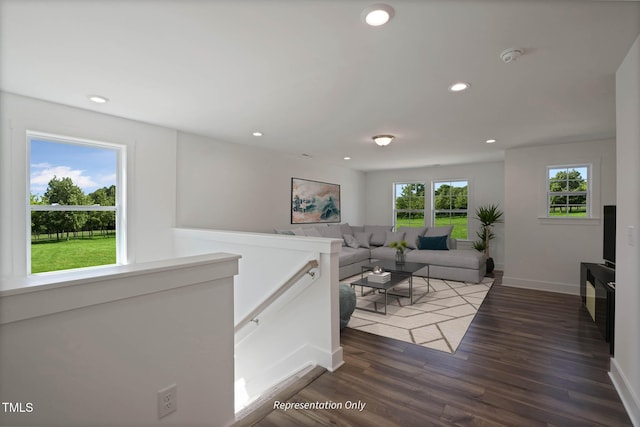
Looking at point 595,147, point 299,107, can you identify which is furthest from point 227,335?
point 595,147

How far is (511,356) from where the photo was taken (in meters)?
2.65

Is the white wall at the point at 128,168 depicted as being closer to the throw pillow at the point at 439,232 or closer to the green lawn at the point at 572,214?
the throw pillow at the point at 439,232

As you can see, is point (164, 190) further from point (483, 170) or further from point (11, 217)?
point (483, 170)

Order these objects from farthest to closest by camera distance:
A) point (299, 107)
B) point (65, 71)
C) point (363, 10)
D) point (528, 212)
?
point (528, 212) → point (299, 107) → point (65, 71) → point (363, 10)

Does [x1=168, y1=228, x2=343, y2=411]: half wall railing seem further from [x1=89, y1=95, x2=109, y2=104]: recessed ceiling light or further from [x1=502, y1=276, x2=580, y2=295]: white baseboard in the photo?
[x1=502, y1=276, x2=580, y2=295]: white baseboard

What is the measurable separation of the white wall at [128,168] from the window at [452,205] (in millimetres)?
6164

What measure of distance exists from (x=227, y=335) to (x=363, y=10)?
1.96m

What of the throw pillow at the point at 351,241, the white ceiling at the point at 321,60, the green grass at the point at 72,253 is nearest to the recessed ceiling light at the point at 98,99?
the white ceiling at the point at 321,60

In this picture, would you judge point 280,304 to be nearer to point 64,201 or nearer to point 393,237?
point 64,201

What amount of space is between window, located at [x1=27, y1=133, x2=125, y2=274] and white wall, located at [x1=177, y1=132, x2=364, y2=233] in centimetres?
78

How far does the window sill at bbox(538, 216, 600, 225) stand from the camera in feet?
15.2

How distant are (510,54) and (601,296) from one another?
266cm

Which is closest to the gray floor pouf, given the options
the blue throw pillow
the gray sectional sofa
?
the gray sectional sofa

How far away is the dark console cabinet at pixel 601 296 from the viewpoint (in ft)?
8.84
